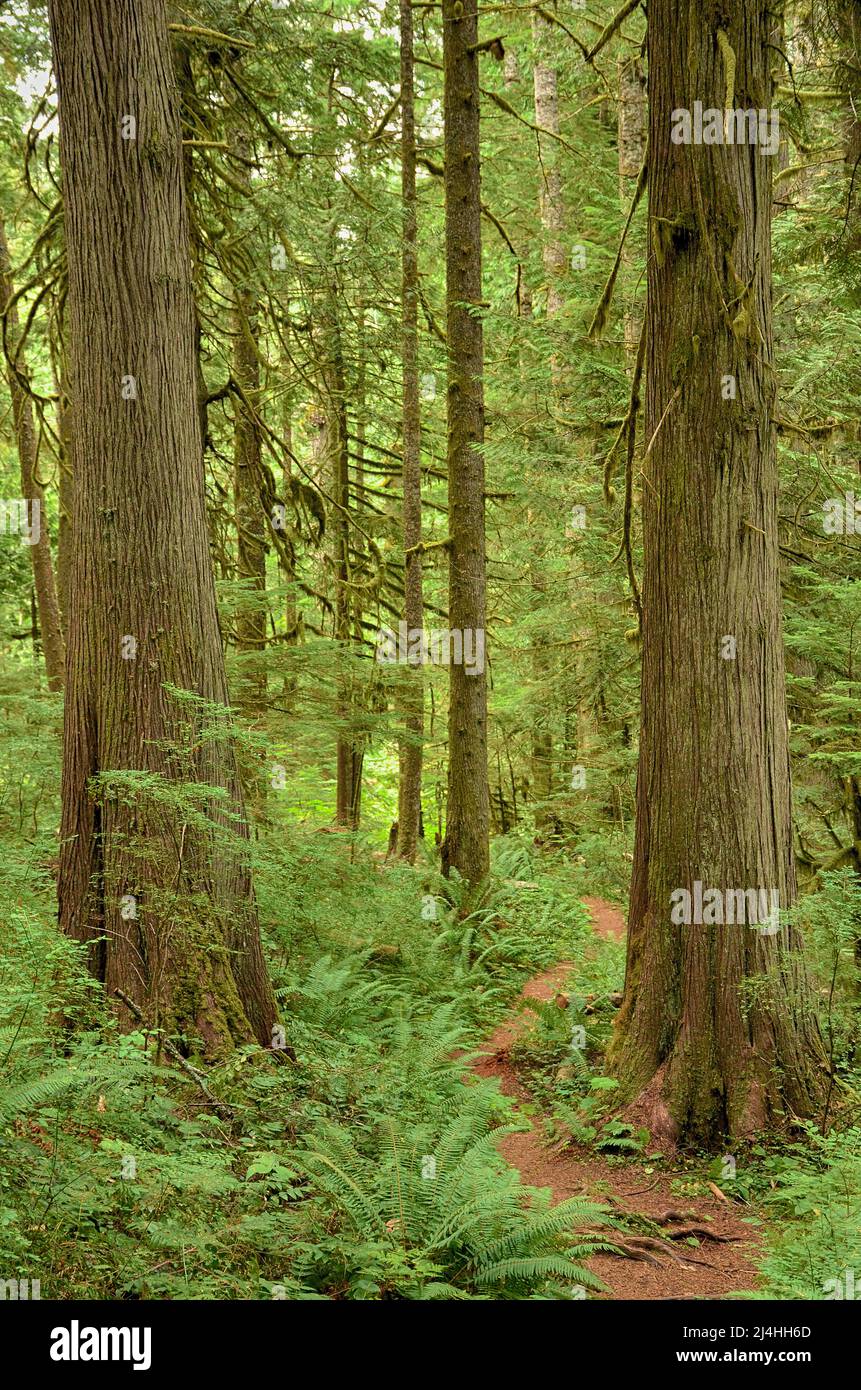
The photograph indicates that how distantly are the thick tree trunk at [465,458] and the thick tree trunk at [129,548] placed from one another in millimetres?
5409

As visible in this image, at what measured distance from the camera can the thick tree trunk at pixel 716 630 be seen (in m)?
5.98

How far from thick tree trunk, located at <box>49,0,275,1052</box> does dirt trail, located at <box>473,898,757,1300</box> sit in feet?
6.51

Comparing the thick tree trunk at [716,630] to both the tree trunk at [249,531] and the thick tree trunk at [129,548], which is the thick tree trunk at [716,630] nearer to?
the thick tree trunk at [129,548]

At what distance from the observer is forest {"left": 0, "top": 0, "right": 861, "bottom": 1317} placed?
14.5 ft

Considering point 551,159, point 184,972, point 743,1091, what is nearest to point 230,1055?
point 184,972

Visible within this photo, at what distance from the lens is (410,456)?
1222cm

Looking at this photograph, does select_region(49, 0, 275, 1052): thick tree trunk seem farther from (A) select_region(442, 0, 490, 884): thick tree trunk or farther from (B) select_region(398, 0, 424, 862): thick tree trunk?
(A) select_region(442, 0, 490, 884): thick tree trunk

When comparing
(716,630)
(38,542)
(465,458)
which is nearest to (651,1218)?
(716,630)

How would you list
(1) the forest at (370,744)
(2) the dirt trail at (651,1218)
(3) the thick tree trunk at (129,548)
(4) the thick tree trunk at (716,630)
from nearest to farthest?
1. (1) the forest at (370,744)
2. (2) the dirt trail at (651,1218)
3. (3) the thick tree trunk at (129,548)
4. (4) the thick tree trunk at (716,630)

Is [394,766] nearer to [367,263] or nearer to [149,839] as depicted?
[367,263]

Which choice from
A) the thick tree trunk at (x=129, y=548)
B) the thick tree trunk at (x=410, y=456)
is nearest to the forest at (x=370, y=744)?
the thick tree trunk at (x=129, y=548)

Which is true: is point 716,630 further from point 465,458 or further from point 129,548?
point 465,458

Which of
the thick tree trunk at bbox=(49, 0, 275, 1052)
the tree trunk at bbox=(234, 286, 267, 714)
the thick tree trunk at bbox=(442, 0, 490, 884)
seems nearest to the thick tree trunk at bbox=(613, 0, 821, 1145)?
the thick tree trunk at bbox=(49, 0, 275, 1052)
